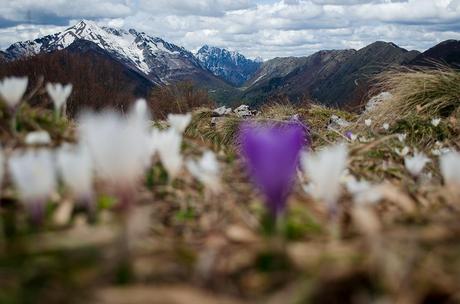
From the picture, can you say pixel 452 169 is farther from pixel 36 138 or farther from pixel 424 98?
pixel 424 98

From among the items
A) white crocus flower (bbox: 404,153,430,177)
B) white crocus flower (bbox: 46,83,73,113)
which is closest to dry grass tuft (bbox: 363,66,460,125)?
white crocus flower (bbox: 404,153,430,177)

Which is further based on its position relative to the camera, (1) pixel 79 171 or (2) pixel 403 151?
(2) pixel 403 151

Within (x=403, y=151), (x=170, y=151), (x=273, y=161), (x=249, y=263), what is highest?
(x=273, y=161)

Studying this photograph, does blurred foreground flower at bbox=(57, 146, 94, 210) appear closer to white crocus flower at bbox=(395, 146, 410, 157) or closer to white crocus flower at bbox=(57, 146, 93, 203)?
white crocus flower at bbox=(57, 146, 93, 203)

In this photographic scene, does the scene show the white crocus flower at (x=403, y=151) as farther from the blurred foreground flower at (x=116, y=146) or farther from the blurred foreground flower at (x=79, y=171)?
the blurred foreground flower at (x=116, y=146)

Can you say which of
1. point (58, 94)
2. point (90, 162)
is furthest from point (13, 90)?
point (90, 162)

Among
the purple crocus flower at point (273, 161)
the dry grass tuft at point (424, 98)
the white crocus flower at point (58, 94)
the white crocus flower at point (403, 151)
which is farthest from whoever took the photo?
the dry grass tuft at point (424, 98)

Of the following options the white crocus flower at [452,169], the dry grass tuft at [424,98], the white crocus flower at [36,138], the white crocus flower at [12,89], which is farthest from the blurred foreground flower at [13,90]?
the dry grass tuft at [424,98]

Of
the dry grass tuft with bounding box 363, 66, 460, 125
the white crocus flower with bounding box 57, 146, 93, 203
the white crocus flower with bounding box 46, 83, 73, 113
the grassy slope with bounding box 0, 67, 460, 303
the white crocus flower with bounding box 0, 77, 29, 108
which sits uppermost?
the white crocus flower with bounding box 0, 77, 29, 108

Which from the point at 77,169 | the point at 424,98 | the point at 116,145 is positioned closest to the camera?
the point at 116,145

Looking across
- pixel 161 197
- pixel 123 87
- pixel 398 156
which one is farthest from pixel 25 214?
pixel 123 87

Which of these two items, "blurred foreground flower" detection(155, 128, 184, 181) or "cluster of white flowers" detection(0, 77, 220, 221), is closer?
"cluster of white flowers" detection(0, 77, 220, 221)

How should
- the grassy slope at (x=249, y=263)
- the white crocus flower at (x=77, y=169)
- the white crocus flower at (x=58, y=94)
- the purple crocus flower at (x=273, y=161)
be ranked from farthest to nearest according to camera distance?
the white crocus flower at (x=58, y=94)
the white crocus flower at (x=77, y=169)
the purple crocus flower at (x=273, y=161)
the grassy slope at (x=249, y=263)
